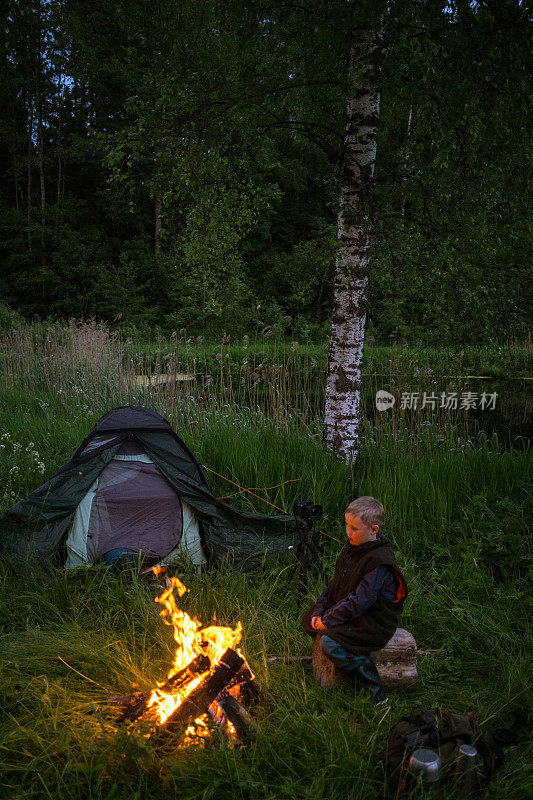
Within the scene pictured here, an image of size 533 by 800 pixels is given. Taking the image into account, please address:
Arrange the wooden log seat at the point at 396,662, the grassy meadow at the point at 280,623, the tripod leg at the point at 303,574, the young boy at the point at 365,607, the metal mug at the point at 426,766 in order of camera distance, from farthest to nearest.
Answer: the tripod leg at the point at 303,574, the wooden log seat at the point at 396,662, the young boy at the point at 365,607, the grassy meadow at the point at 280,623, the metal mug at the point at 426,766

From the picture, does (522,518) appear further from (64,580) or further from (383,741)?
(64,580)

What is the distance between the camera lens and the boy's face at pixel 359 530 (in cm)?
263

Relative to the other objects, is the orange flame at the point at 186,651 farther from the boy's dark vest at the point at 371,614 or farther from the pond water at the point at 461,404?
the pond water at the point at 461,404

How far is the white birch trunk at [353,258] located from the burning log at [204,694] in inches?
120

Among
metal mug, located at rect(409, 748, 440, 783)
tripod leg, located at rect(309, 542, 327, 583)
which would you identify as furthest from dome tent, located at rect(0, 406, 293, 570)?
metal mug, located at rect(409, 748, 440, 783)

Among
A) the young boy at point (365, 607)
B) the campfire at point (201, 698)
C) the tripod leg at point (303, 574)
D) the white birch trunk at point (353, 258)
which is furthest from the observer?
the white birch trunk at point (353, 258)

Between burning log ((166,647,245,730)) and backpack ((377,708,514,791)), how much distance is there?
651 mm

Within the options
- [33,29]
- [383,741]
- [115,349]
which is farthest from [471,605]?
[33,29]

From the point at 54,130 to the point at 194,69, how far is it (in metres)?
21.7

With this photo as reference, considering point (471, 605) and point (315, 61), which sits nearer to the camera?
point (471, 605)

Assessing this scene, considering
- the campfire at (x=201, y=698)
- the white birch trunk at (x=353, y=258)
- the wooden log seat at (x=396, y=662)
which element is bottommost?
the wooden log seat at (x=396, y=662)

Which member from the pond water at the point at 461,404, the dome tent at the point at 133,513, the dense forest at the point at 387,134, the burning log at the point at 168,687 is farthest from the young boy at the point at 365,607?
the pond water at the point at 461,404

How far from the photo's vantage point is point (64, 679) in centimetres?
255

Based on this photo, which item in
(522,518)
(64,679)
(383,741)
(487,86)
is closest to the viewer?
(383,741)
